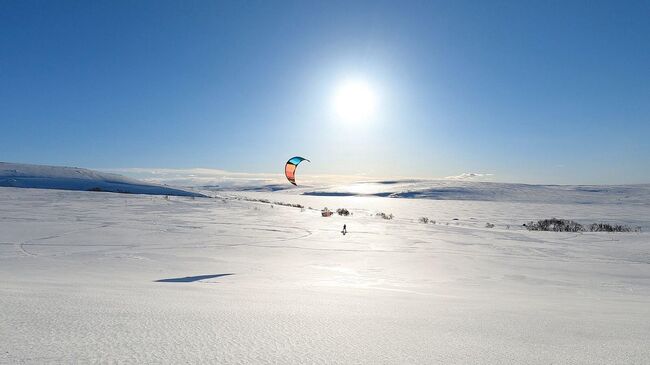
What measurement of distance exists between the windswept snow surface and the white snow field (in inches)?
672

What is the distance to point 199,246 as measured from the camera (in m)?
8.48

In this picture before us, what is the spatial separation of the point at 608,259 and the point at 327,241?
21.9 feet

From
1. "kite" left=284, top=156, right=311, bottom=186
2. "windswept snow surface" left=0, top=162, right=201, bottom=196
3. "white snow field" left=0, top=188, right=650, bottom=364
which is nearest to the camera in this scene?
"white snow field" left=0, top=188, right=650, bottom=364

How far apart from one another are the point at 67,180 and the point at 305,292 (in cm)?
3637

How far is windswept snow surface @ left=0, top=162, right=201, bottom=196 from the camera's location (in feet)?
95.2

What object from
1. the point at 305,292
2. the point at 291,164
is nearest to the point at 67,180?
the point at 291,164

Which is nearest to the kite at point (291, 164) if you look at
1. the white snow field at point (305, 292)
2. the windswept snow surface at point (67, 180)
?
the white snow field at point (305, 292)

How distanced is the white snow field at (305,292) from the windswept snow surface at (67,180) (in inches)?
672

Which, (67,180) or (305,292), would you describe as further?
(67,180)

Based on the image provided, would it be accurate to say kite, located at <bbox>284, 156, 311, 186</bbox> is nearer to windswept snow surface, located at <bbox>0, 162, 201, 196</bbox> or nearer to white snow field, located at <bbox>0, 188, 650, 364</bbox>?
white snow field, located at <bbox>0, 188, 650, 364</bbox>

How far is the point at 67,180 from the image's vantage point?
32844mm

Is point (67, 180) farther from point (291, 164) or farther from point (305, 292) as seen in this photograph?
point (305, 292)

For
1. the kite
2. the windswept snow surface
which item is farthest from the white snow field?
the windswept snow surface

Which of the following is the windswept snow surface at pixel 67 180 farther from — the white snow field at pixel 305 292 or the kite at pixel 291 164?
the white snow field at pixel 305 292
